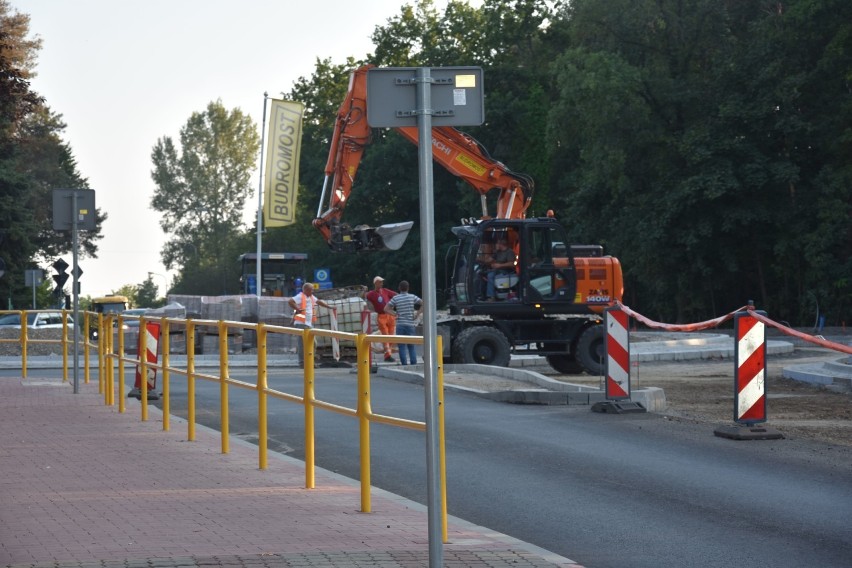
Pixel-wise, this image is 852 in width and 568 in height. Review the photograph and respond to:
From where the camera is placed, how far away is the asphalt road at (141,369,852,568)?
8359 mm

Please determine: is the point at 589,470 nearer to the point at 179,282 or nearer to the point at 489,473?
the point at 489,473

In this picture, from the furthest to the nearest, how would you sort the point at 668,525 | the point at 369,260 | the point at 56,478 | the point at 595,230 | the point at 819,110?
the point at 369,260 → the point at 595,230 → the point at 819,110 → the point at 56,478 → the point at 668,525

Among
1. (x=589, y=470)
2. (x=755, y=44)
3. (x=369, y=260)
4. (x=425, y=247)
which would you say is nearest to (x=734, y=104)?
(x=755, y=44)

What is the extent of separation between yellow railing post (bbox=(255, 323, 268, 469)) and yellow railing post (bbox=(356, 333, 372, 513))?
7.17 feet

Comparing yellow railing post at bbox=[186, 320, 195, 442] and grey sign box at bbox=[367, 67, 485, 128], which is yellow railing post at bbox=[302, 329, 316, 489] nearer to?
yellow railing post at bbox=[186, 320, 195, 442]

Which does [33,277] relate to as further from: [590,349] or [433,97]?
[433,97]

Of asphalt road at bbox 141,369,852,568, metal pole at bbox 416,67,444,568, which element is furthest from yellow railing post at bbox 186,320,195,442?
metal pole at bbox 416,67,444,568

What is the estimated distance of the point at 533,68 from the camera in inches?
2650

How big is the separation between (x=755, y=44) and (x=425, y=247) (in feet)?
152

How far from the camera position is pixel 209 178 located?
116m

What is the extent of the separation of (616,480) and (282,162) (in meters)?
32.7

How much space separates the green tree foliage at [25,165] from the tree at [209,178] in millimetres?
15644

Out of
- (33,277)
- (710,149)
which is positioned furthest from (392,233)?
(33,277)

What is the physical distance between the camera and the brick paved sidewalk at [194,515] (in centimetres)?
737
